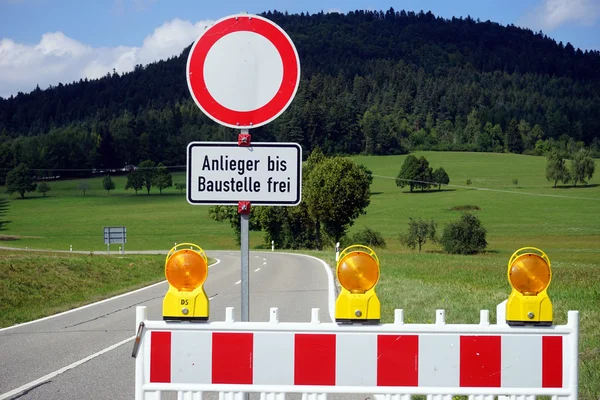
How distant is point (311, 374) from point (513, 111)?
174m

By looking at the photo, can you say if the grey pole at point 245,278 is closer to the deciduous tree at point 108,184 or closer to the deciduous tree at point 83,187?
the deciduous tree at point 108,184

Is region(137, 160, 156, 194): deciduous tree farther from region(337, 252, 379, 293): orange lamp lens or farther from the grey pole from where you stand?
region(337, 252, 379, 293): orange lamp lens

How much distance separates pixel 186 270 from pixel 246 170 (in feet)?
2.61

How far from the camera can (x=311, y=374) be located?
333cm

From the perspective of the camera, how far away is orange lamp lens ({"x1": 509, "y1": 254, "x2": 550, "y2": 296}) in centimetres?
322

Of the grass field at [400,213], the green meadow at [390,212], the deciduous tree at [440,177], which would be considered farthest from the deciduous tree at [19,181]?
the deciduous tree at [440,177]

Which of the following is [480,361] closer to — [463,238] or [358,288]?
[358,288]

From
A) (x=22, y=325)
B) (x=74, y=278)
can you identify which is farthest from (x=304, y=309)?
(x=74, y=278)

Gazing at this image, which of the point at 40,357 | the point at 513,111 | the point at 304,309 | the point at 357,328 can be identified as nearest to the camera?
the point at 357,328

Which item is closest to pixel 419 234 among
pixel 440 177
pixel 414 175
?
pixel 414 175

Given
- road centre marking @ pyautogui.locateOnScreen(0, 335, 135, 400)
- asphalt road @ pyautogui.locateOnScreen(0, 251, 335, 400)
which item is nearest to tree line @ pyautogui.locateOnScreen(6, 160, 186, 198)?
asphalt road @ pyautogui.locateOnScreen(0, 251, 335, 400)

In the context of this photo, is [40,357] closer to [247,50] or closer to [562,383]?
[247,50]

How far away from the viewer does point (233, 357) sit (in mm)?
3355

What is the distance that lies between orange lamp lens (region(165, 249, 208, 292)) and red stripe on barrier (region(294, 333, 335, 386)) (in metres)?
0.52
